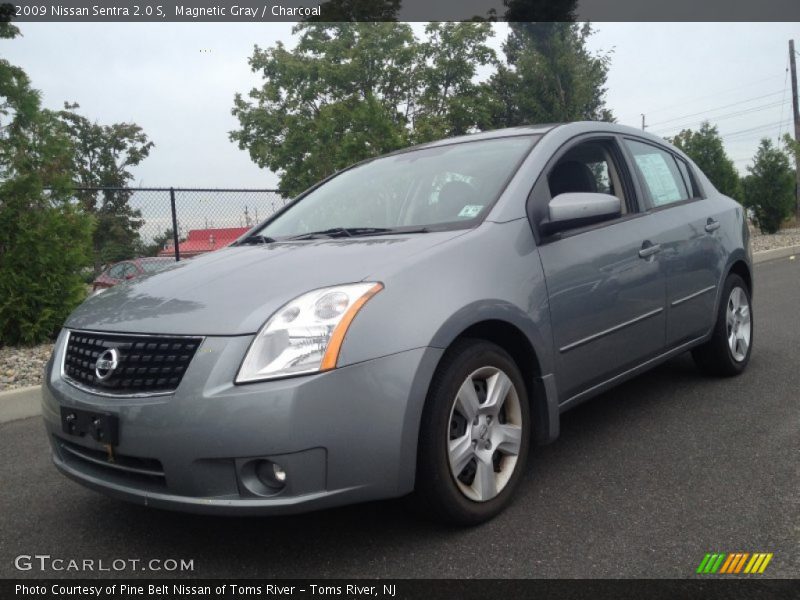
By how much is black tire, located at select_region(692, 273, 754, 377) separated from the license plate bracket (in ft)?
11.6

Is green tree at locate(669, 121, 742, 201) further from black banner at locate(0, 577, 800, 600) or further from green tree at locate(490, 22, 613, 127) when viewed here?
black banner at locate(0, 577, 800, 600)

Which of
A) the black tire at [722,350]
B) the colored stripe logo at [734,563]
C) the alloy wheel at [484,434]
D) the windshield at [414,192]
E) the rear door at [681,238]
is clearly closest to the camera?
the colored stripe logo at [734,563]

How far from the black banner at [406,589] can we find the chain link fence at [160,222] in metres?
7.36

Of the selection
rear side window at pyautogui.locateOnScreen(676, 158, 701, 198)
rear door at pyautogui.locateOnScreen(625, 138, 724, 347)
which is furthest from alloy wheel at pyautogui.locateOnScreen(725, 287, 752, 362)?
rear side window at pyautogui.locateOnScreen(676, 158, 701, 198)

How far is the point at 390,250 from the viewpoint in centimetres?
265

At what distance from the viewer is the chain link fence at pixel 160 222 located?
9281 millimetres

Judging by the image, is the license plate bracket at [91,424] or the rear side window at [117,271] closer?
the license plate bracket at [91,424]

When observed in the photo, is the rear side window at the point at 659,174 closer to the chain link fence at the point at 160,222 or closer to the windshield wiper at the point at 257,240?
the windshield wiper at the point at 257,240

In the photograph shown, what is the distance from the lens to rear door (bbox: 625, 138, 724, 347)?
3781mm

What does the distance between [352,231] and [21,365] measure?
4469mm

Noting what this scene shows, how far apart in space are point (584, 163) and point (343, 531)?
2.23 metres

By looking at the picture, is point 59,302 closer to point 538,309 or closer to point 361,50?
point 538,309

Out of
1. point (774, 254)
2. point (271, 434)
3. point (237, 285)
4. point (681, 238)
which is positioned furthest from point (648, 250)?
point (774, 254)

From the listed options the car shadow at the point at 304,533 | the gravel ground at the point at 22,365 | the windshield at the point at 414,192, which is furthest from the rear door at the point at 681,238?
the gravel ground at the point at 22,365
